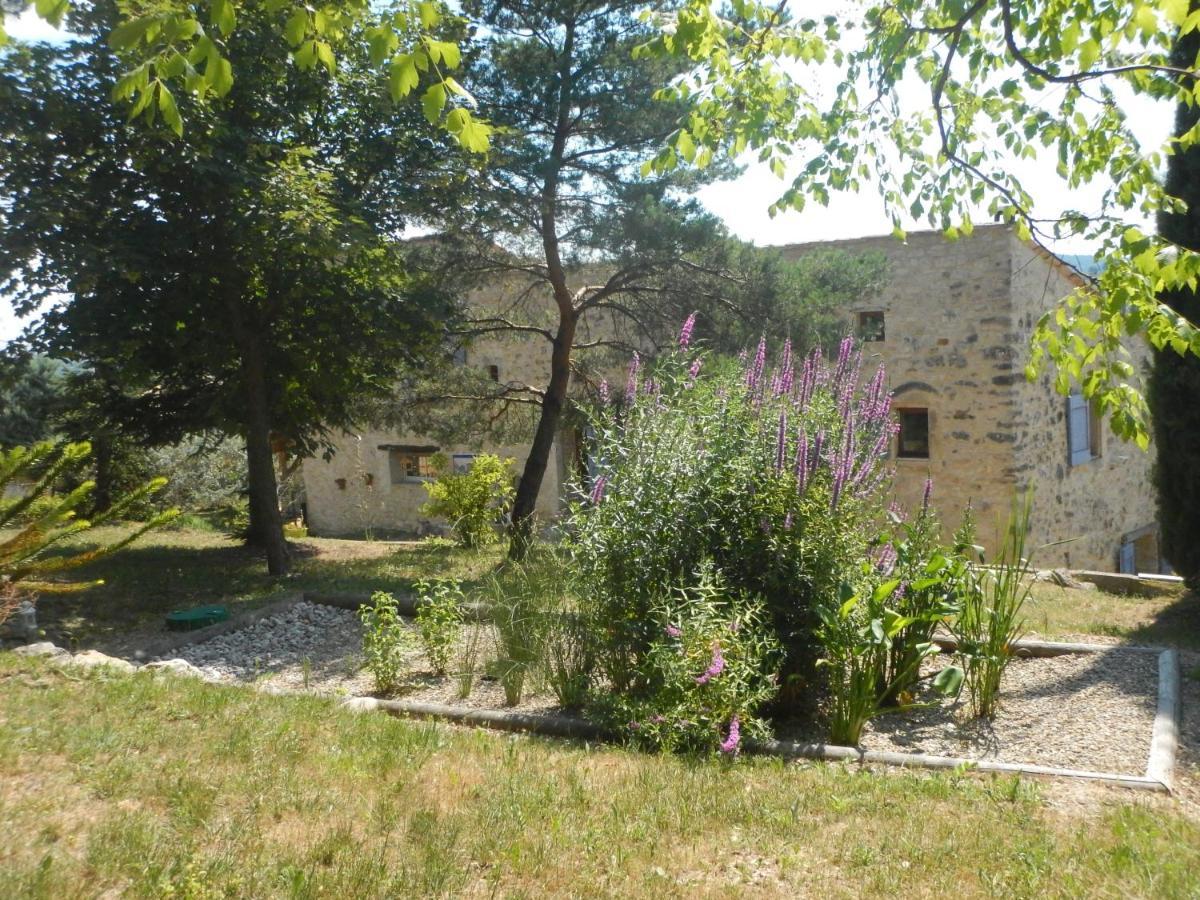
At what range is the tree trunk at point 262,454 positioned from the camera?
34.7ft

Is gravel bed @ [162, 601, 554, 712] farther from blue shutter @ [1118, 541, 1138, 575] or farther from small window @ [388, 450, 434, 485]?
blue shutter @ [1118, 541, 1138, 575]

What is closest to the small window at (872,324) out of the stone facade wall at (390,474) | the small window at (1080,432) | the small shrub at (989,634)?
the small window at (1080,432)

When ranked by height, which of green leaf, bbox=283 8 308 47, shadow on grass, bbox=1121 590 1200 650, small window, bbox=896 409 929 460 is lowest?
shadow on grass, bbox=1121 590 1200 650

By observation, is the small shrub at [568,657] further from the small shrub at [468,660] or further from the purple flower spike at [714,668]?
the purple flower spike at [714,668]

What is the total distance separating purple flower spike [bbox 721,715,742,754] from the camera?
4637mm

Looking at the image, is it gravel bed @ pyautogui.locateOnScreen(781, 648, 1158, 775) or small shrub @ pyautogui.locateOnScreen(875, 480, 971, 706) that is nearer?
gravel bed @ pyautogui.locateOnScreen(781, 648, 1158, 775)

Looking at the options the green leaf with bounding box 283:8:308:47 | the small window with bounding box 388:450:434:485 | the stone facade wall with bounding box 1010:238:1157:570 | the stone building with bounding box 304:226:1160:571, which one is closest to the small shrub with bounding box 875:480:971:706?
the green leaf with bounding box 283:8:308:47

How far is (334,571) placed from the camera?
37.9ft

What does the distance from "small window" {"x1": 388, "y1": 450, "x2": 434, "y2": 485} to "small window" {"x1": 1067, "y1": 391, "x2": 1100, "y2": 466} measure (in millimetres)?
12134

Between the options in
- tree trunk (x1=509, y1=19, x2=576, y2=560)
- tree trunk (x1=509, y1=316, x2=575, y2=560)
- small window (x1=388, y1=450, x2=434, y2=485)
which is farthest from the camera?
small window (x1=388, y1=450, x2=434, y2=485)

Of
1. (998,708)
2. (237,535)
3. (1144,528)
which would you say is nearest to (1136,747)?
(998,708)

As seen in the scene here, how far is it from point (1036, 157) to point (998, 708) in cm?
326

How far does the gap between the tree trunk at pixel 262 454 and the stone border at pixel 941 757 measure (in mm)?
4715

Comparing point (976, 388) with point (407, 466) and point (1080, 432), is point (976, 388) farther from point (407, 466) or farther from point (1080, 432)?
point (407, 466)
